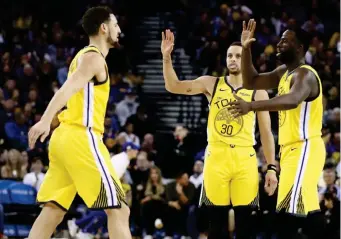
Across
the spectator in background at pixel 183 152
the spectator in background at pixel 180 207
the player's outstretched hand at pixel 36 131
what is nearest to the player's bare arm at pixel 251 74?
the player's outstretched hand at pixel 36 131

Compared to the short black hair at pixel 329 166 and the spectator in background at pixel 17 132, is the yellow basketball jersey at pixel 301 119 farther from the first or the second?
the spectator in background at pixel 17 132

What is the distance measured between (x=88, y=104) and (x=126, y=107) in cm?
926

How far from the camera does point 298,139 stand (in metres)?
6.76

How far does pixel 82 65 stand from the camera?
629 centimetres

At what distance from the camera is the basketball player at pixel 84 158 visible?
626 centimetres

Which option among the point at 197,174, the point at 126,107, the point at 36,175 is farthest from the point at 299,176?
the point at 126,107

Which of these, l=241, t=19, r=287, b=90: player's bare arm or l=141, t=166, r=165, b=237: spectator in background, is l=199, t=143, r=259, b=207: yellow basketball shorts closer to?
l=241, t=19, r=287, b=90: player's bare arm

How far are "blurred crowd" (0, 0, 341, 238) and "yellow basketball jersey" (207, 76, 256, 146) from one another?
3.34 meters

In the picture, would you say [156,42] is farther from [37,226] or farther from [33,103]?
[37,226]

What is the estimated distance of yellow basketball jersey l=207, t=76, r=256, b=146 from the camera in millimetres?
7566

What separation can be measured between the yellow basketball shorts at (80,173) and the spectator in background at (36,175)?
19.8 feet

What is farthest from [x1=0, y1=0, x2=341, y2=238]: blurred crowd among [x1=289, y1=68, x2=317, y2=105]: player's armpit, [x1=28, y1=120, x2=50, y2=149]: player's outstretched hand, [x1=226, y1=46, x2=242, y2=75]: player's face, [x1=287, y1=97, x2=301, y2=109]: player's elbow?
[x1=28, y1=120, x2=50, y2=149]: player's outstretched hand

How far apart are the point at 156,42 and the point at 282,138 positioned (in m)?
11.3

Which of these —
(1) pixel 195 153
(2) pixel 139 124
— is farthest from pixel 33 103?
(1) pixel 195 153
